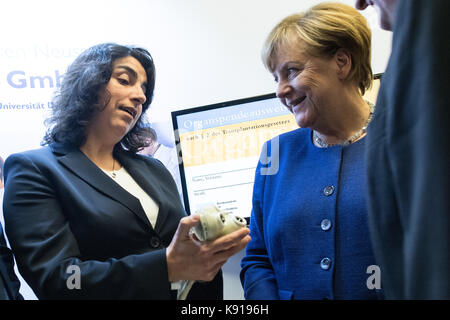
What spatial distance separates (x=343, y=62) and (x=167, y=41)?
1.24 meters

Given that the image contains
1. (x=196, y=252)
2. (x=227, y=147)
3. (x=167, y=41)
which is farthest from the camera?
(x=167, y=41)

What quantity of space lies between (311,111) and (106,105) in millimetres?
631

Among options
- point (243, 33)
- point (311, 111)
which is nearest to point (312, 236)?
point (311, 111)

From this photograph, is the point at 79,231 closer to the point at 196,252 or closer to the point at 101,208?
the point at 101,208

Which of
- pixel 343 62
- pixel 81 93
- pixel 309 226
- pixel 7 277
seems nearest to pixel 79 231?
Answer: pixel 7 277

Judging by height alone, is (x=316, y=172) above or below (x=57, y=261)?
above

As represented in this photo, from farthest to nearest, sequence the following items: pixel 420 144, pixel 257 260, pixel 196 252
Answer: pixel 257 260 → pixel 196 252 → pixel 420 144

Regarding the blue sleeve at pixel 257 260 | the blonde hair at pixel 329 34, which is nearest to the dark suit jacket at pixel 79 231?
the blue sleeve at pixel 257 260

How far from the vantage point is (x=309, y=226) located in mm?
1143

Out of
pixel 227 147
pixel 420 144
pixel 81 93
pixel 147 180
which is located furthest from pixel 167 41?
pixel 420 144

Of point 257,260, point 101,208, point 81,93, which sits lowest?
point 257,260

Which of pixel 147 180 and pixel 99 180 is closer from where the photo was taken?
pixel 99 180

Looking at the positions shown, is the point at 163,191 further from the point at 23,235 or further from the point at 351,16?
the point at 351,16
